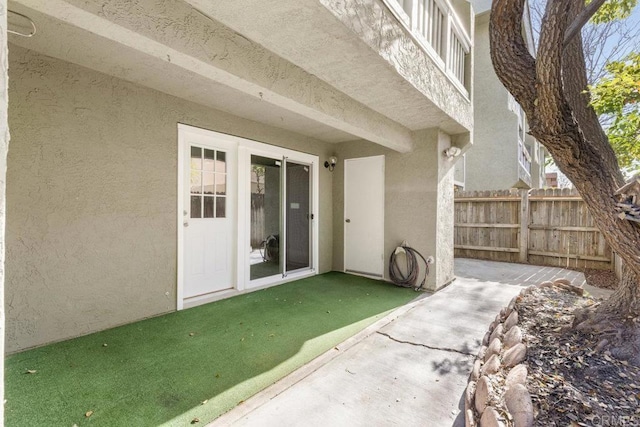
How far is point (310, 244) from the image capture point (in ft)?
20.0

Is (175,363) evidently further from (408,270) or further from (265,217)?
(408,270)

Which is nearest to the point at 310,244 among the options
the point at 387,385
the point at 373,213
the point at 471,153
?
the point at 373,213

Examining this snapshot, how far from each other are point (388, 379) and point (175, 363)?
A: 1.90 m

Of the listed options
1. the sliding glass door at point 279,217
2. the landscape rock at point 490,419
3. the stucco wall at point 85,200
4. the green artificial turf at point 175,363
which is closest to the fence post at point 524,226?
the green artificial turf at point 175,363

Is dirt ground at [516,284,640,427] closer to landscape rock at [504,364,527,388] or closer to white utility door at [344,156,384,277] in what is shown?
landscape rock at [504,364,527,388]

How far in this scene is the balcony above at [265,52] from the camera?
209 centimetres

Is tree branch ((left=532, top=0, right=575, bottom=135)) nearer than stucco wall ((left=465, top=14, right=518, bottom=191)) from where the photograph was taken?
Yes

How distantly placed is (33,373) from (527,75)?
468cm

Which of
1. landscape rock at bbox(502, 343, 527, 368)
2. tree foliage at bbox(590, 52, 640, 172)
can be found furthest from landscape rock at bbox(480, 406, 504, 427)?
tree foliage at bbox(590, 52, 640, 172)

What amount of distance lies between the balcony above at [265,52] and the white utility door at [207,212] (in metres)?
0.62

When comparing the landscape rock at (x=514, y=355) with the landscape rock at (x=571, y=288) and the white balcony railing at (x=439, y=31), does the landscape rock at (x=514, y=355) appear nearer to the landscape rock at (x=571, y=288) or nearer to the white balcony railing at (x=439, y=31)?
the landscape rock at (x=571, y=288)

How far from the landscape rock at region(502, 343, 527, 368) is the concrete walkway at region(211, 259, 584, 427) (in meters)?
0.46

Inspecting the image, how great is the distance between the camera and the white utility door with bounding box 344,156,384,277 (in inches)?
229

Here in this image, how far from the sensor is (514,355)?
2.11 metres
